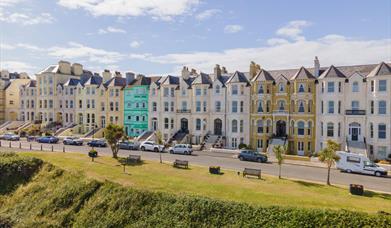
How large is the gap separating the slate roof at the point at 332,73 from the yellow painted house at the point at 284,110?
5.24 ft

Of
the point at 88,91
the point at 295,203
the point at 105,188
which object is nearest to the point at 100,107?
the point at 88,91

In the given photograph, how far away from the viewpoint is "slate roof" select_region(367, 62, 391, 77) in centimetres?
3891

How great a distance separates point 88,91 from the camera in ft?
220

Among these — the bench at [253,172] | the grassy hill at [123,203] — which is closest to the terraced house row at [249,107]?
the bench at [253,172]

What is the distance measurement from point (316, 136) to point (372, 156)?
7.90 meters

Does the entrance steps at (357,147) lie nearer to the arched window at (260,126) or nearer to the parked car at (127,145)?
the arched window at (260,126)

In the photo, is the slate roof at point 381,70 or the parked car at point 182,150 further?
the parked car at point 182,150

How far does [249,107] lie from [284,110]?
602 cm

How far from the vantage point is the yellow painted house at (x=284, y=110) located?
4450cm

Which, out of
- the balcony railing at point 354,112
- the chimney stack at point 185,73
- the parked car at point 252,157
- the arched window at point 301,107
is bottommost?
the parked car at point 252,157

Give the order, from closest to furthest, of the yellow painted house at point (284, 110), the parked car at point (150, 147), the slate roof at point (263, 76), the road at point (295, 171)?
the road at point (295, 171)
the yellow painted house at point (284, 110)
the parked car at point (150, 147)
the slate roof at point (263, 76)

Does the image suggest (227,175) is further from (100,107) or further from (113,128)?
(100,107)

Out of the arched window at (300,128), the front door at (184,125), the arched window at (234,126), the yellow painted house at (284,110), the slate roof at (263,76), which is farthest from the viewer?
the front door at (184,125)

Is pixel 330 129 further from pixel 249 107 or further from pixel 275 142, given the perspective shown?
pixel 249 107
